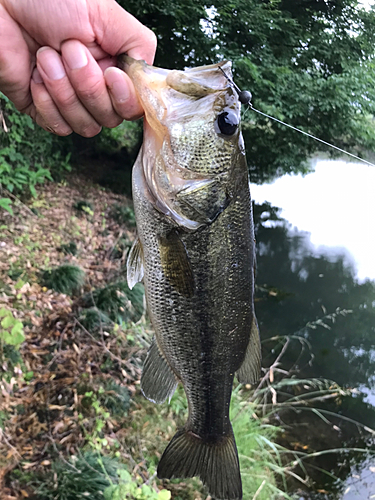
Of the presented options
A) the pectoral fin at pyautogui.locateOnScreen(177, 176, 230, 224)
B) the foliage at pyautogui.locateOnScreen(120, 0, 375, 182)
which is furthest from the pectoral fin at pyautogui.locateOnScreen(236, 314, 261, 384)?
the foliage at pyautogui.locateOnScreen(120, 0, 375, 182)

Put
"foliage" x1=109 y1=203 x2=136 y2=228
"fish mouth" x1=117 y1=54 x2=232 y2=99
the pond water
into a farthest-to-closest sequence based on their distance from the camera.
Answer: "foliage" x1=109 y1=203 x2=136 y2=228
the pond water
"fish mouth" x1=117 y1=54 x2=232 y2=99

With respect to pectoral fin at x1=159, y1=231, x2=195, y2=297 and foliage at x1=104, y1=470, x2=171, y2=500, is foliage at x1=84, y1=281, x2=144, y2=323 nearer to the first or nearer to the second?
foliage at x1=104, y1=470, x2=171, y2=500

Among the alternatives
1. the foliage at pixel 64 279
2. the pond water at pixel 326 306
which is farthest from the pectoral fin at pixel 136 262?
the pond water at pixel 326 306

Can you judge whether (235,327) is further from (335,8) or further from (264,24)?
(335,8)

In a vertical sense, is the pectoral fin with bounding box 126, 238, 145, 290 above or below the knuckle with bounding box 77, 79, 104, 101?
below

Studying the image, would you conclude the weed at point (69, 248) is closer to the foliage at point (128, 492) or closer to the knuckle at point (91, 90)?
the foliage at point (128, 492)

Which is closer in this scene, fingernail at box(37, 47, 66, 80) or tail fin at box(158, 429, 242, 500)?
fingernail at box(37, 47, 66, 80)

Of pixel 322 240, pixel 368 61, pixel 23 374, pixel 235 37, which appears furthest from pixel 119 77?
pixel 322 240
